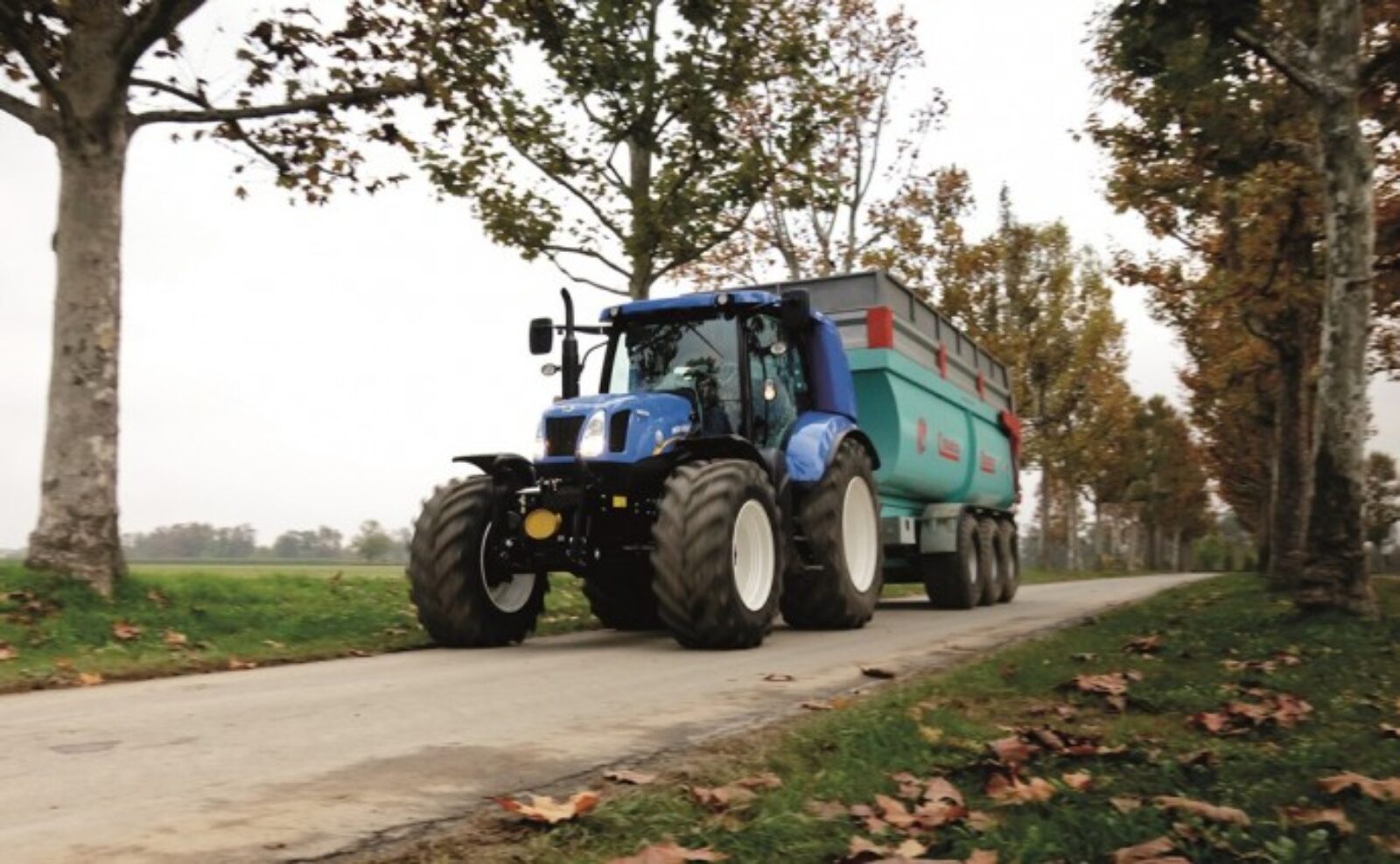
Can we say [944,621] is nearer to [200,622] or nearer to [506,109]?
[200,622]

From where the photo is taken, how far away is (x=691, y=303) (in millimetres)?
9781

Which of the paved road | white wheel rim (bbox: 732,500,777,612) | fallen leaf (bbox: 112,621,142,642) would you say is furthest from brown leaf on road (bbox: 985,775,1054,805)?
fallen leaf (bbox: 112,621,142,642)

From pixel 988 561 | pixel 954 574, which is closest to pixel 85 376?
pixel 954 574

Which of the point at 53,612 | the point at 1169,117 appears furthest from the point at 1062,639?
the point at 1169,117

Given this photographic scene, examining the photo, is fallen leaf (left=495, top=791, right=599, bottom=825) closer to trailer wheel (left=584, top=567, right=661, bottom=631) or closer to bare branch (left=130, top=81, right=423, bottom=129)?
trailer wheel (left=584, top=567, right=661, bottom=631)

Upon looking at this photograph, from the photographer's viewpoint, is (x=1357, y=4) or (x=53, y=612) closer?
(x=53, y=612)

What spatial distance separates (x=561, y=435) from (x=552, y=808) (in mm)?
5432

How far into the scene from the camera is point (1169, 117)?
1512 cm

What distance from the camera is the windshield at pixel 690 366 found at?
952cm

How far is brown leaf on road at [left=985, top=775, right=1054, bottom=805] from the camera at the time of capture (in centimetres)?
352

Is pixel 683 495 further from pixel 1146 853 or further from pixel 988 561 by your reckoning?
pixel 988 561

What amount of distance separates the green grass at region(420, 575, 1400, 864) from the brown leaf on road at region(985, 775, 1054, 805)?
0.04 metres

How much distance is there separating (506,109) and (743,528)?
942 cm

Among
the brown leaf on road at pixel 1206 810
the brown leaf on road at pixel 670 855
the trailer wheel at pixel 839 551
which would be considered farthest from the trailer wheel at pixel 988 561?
the brown leaf on road at pixel 670 855
